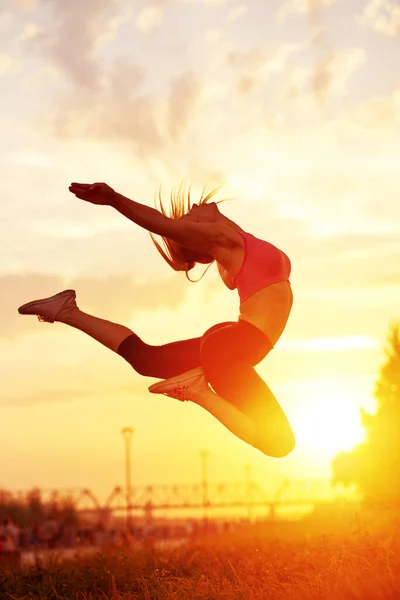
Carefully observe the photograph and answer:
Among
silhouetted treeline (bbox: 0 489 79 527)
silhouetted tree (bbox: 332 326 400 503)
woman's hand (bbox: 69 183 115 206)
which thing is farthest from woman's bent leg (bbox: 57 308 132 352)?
silhouetted treeline (bbox: 0 489 79 527)

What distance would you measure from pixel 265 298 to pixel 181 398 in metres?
1.15

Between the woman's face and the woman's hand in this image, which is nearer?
the woman's hand

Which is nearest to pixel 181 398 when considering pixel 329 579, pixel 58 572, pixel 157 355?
pixel 157 355

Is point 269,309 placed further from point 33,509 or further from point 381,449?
point 33,509

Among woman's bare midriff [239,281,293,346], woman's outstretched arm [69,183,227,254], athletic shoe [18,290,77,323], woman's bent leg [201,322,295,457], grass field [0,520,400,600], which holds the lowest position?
grass field [0,520,400,600]

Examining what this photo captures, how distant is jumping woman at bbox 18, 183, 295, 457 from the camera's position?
→ 7105mm

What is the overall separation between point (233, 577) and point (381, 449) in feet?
47.1

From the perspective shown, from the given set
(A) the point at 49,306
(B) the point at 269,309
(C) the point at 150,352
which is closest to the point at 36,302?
(A) the point at 49,306

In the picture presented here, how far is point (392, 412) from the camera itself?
23.8m

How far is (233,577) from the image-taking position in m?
9.70

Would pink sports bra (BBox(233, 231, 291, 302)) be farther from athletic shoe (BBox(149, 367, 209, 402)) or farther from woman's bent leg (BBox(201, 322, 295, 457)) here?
athletic shoe (BBox(149, 367, 209, 402))

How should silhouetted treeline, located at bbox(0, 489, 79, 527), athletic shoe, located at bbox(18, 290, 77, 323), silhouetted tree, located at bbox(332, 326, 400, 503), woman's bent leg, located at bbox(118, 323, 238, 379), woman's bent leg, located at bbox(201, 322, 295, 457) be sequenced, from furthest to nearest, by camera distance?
silhouetted treeline, located at bbox(0, 489, 79, 527) → silhouetted tree, located at bbox(332, 326, 400, 503) → athletic shoe, located at bbox(18, 290, 77, 323) → woman's bent leg, located at bbox(118, 323, 238, 379) → woman's bent leg, located at bbox(201, 322, 295, 457)

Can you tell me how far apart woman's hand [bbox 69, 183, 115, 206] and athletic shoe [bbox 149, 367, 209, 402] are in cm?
160

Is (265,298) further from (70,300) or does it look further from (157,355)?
(70,300)
